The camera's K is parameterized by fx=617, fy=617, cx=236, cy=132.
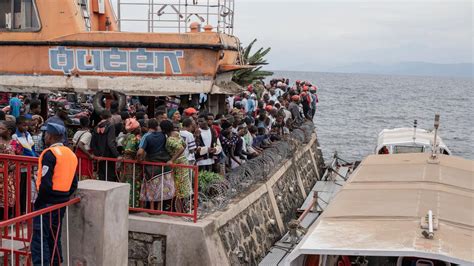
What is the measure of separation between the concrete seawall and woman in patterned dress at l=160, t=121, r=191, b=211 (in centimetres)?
42

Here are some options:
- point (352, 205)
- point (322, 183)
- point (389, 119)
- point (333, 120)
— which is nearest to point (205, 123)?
point (352, 205)

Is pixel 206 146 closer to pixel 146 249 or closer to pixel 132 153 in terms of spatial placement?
pixel 132 153

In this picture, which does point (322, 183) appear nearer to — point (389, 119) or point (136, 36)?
point (136, 36)

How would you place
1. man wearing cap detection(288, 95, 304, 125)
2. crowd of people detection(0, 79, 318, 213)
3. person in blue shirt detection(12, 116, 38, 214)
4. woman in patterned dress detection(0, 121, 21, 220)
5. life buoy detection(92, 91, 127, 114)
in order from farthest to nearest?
man wearing cap detection(288, 95, 304, 125) → life buoy detection(92, 91, 127, 114) → crowd of people detection(0, 79, 318, 213) → person in blue shirt detection(12, 116, 38, 214) → woman in patterned dress detection(0, 121, 21, 220)

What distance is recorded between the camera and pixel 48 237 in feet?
20.5

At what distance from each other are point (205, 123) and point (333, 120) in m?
39.8

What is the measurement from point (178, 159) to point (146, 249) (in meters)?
1.43

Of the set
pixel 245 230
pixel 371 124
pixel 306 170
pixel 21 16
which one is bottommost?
pixel 371 124

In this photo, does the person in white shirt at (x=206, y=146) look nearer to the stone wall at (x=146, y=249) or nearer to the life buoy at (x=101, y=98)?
the life buoy at (x=101, y=98)

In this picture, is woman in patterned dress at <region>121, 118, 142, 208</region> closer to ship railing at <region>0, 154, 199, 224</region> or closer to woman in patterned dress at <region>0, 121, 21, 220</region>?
ship railing at <region>0, 154, 199, 224</region>

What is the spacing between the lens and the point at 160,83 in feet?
37.4

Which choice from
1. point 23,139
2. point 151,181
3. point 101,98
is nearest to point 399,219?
point 151,181

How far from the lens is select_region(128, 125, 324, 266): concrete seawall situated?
8961mm

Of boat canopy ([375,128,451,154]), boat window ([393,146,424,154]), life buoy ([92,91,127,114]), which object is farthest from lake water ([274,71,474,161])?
life buoy ([92,91,127,114])
